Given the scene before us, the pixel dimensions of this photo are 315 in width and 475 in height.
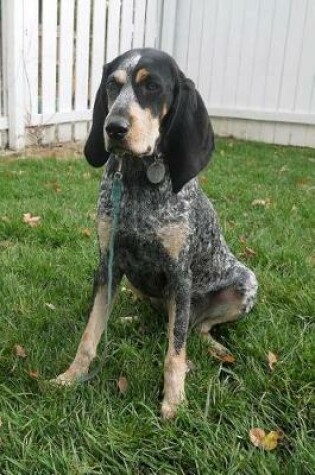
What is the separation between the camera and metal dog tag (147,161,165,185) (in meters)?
2.54

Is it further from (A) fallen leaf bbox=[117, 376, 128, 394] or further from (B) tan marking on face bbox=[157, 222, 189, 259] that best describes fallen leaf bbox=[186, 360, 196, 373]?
(B) tan marking on face bbox=[157, 222, 189, 259]

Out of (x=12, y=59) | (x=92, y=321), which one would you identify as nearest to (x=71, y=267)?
(x=92, y=321)

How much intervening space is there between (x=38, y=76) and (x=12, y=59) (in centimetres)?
56

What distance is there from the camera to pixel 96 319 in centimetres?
276

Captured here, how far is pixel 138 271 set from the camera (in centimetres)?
273

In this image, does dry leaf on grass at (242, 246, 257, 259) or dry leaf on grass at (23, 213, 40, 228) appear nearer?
dry leaf on grass at (242, 246, 257, 259)

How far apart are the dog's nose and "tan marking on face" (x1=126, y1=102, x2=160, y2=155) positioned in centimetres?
3

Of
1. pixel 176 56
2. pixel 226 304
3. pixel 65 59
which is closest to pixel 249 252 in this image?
pixel 226 304

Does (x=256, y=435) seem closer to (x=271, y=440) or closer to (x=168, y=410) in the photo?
(x=271, y=440)

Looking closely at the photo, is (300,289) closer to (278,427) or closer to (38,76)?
(278,427)

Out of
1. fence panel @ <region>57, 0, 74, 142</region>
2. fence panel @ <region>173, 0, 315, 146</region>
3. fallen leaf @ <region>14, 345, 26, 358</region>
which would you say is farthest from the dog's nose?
fence panel @ <region>173, 0, 315, 146</region>

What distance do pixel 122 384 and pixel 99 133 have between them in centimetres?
124

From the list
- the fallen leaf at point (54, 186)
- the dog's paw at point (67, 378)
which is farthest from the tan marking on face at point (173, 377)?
the fallen leaf at point (54, 186)

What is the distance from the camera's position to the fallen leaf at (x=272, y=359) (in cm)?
273
